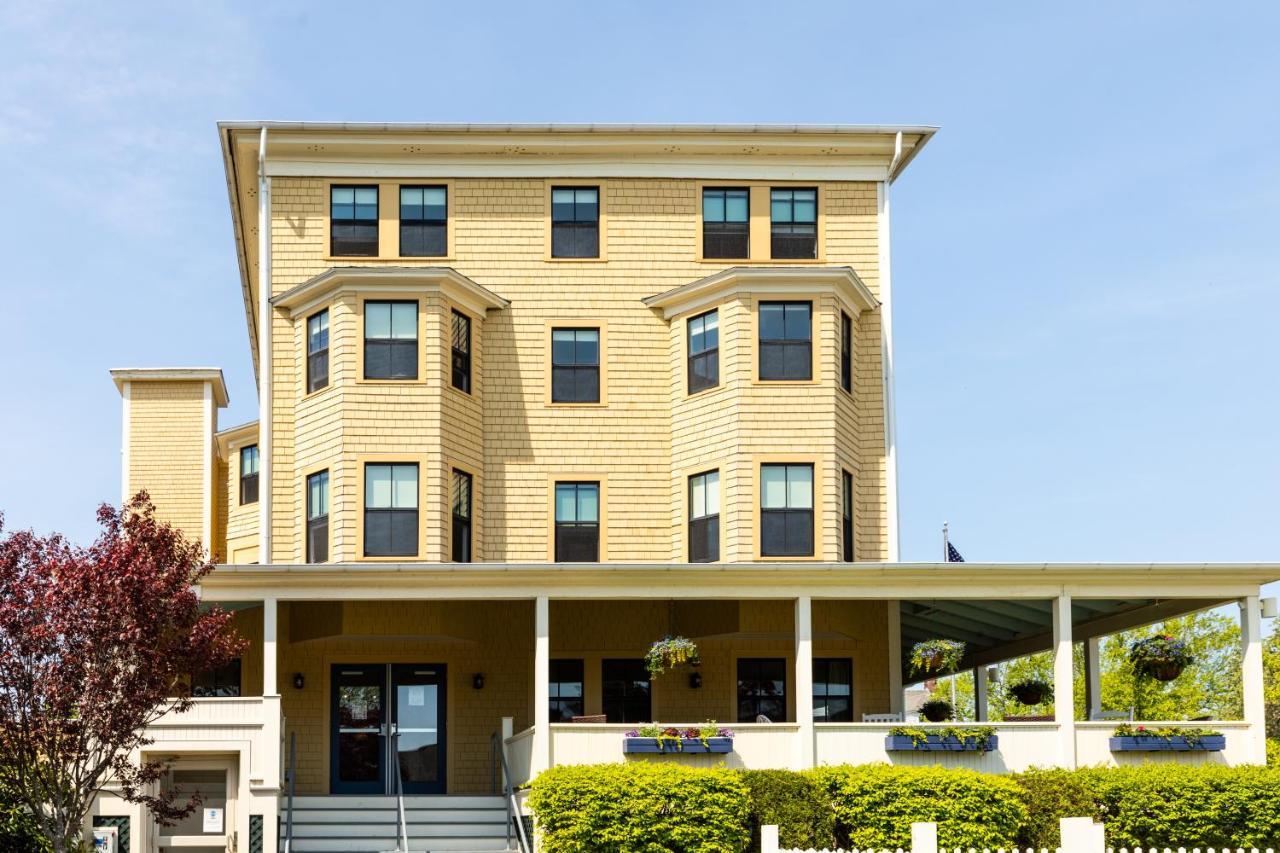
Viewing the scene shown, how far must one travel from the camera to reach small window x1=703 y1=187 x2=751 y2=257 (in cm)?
2961

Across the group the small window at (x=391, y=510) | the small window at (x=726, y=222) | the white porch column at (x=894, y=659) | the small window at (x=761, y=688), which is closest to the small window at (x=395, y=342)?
the small window at (x=391, y=510)

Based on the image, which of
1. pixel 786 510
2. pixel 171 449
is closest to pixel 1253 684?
pixel 786 510

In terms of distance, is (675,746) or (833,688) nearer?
Result: (675,746)

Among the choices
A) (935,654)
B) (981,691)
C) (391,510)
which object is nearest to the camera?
(935,654)

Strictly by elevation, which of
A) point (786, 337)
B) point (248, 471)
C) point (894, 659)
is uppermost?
point (786, 337)

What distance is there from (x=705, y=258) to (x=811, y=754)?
31.2 ft

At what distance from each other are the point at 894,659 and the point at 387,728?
839 cm

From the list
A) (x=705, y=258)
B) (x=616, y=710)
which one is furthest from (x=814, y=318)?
(x=616, y=710)

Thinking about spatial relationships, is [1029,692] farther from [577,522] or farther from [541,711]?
→ [541,711]

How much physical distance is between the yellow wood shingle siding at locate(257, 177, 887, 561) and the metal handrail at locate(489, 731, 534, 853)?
3.16 meters

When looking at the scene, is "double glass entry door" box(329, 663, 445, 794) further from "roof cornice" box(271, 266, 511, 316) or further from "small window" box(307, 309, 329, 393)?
"roof cornice" box(271, 266, 511, 316)

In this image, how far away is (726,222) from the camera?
29.7m

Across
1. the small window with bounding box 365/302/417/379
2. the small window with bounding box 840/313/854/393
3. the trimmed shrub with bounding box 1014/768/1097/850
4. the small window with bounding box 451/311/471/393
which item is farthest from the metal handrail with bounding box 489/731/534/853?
the small window with bounding box 840/313/854/393

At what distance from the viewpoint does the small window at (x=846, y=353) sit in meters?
28.6
